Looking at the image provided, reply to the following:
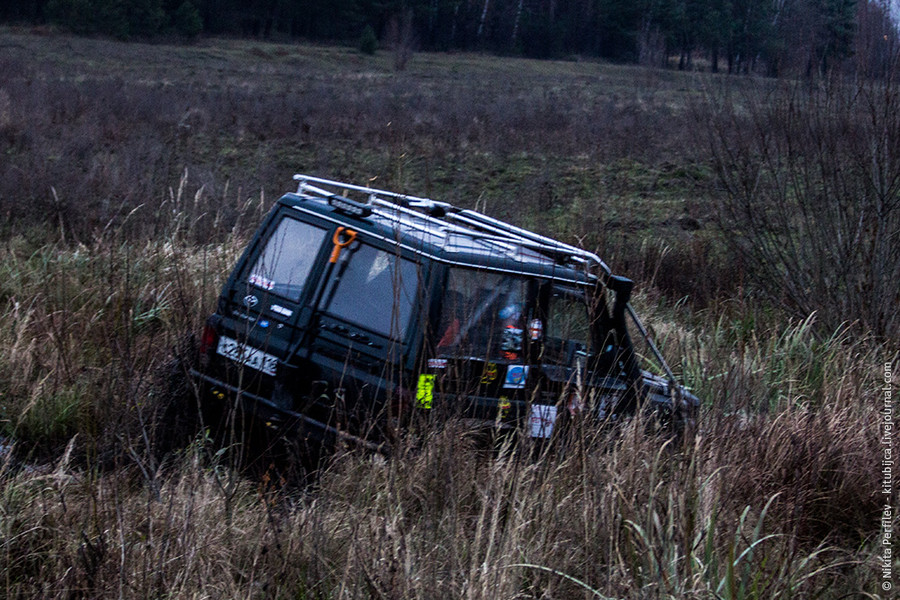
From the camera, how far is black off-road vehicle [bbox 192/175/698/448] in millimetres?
4289

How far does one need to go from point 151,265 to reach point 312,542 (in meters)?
5.04

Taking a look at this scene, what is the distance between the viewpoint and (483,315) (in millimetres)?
4500

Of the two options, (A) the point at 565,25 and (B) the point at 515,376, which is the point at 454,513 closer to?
(B) the point at 515,376

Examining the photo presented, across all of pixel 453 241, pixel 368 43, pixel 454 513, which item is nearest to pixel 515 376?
pixel 453 241

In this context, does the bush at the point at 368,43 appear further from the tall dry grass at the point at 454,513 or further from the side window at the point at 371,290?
the side window at the point at 371,290

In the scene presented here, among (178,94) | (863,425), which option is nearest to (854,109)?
(863,425)

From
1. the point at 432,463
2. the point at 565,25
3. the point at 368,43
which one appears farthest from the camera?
the point at 565,25

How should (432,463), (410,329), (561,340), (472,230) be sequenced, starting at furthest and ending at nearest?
(472,230)
(561,340)
(410,329)
(432,463)

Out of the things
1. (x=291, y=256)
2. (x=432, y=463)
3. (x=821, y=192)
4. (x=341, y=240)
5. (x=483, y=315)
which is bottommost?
(x=432, y=463)

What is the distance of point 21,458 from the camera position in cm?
478

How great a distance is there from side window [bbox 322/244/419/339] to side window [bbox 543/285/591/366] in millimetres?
809

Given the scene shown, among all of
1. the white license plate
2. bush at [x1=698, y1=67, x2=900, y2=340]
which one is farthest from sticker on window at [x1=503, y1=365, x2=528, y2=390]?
bush at [x1=698, y1=67, x2=900, y2=340]

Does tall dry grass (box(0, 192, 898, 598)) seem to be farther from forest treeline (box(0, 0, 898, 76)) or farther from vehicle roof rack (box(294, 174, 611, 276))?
forest treeline (box(0, 0, 898, 76))

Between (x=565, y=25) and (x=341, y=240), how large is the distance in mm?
72169
